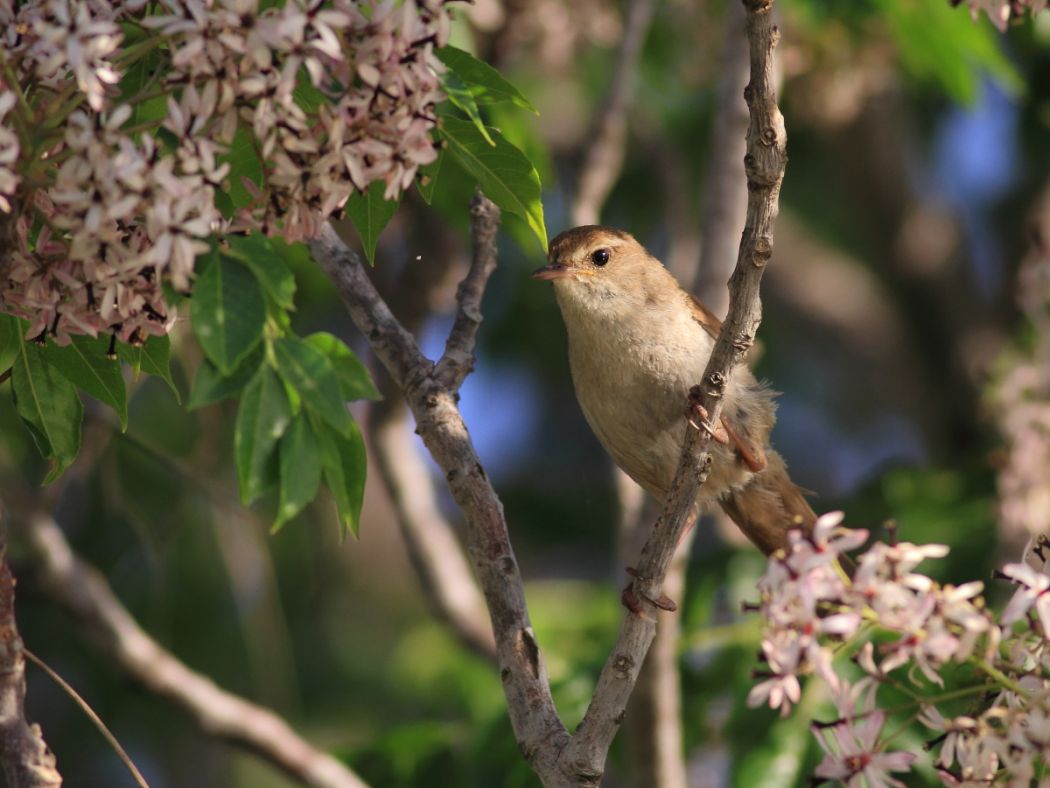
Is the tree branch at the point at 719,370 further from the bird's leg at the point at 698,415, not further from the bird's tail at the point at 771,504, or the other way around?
the bird's tail at the point at 771,504

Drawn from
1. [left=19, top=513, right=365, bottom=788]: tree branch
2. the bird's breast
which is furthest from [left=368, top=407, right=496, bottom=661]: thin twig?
the bird's breast

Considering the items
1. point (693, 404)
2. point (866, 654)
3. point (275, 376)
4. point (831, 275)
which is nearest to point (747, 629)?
point (693, 404)

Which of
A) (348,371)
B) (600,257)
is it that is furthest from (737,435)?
(348,371)

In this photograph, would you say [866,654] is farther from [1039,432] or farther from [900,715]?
[1039,432]

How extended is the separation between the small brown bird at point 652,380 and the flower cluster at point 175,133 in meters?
1.93

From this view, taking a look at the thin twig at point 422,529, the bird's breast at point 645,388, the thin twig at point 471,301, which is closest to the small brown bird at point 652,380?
the bird's breast at point 645,388

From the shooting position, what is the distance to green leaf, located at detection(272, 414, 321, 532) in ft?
7.75

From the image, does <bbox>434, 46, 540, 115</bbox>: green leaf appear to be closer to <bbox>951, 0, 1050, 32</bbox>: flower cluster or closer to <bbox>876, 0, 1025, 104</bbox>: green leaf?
<bbox>951, 0, 1050, 32</bbox>: flower cluster

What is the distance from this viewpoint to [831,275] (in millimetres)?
9406

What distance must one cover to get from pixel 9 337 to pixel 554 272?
223 centimetres

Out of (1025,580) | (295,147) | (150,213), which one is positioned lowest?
(1025,580)

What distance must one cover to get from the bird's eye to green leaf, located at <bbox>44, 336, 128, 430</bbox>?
2.21m

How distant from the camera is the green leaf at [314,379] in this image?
240 centimetres

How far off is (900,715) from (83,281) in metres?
3.14
